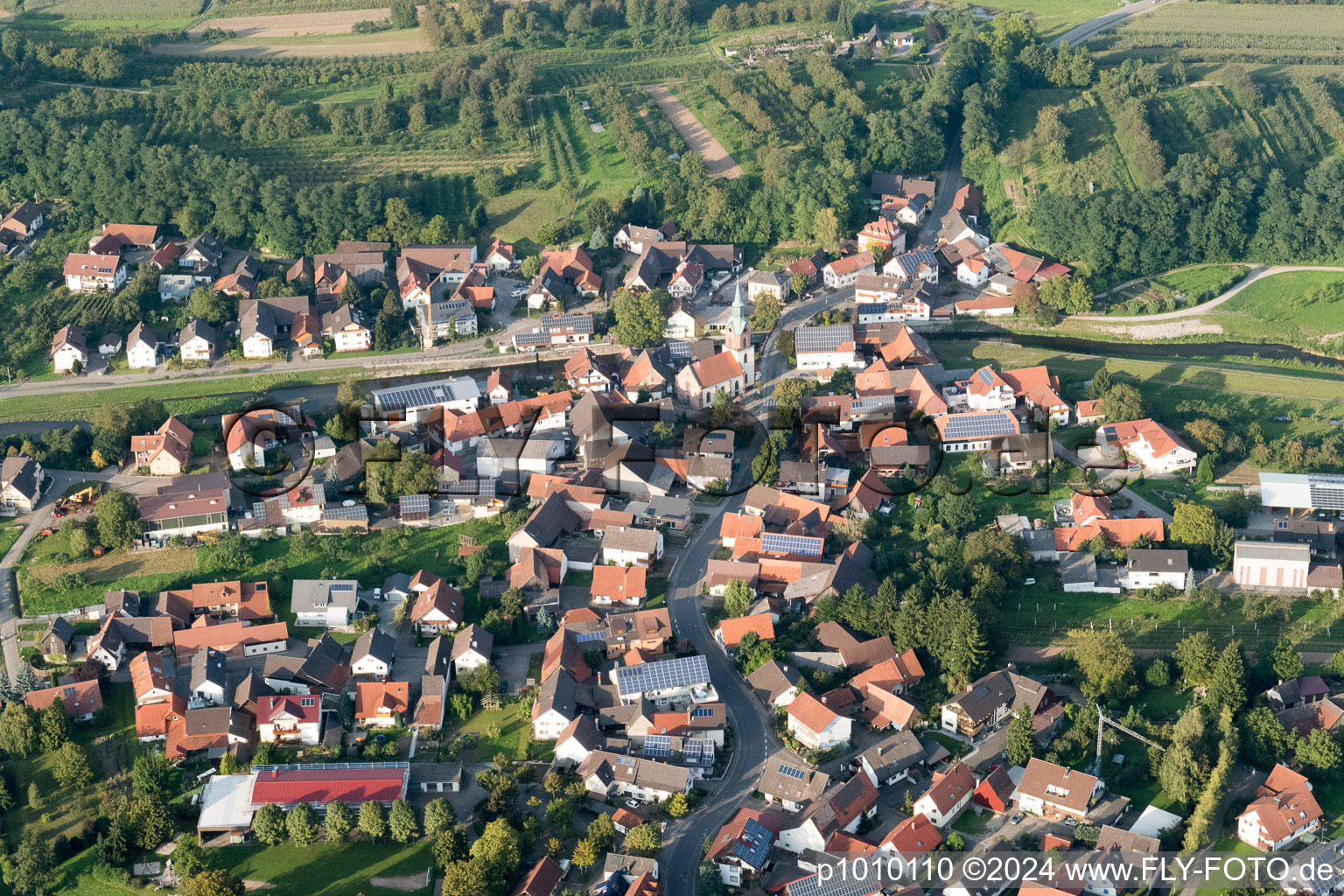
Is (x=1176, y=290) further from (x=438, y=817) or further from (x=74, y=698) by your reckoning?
(x=74, y=698)

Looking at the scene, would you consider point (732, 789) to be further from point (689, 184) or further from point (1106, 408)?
point (689, 184)

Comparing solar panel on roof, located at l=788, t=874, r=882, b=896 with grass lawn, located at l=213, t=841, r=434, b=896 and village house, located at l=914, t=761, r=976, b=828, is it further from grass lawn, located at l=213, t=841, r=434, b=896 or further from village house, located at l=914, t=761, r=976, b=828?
grass lawn, located at l=213, t=841, r=434, b=896

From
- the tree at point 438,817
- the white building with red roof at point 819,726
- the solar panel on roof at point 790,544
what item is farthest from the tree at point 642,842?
the solar panel on roof at point 790,544

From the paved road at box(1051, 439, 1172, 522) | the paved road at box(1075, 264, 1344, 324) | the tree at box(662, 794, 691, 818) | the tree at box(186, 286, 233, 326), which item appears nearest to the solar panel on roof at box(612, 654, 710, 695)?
the tree at box(662, 794, 691, 818)

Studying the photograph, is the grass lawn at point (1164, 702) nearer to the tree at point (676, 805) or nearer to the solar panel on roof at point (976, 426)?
the tree at point (676, 805)

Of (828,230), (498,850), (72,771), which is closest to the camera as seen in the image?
(498,850)

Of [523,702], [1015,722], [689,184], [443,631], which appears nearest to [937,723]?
[1015,722]

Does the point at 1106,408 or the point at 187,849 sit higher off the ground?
the point at 1106,408

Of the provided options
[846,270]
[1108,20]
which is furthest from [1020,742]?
[1108,20]
